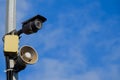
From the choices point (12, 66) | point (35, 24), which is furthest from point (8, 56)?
point (35, 24)

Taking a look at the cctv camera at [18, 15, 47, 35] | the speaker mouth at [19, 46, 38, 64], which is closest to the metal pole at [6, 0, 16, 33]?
the cctv camera at [18, 15, 47, 35]

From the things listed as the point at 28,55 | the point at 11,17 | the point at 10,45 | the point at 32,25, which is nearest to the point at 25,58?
the point at 28,55

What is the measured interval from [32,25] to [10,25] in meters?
0.47

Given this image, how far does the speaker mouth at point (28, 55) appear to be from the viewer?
24.1 feet

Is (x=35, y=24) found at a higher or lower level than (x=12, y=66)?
higher

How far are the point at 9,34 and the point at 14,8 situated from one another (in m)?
0.54

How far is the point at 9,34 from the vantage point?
24.6 ft

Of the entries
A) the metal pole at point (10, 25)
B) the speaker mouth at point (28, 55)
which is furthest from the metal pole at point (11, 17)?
the speaker mouth at point (28, 55)

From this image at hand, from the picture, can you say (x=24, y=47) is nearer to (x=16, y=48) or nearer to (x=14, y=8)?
(x=16, y=48)

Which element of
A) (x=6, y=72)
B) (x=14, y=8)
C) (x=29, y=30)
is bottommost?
(x=6, y=72)

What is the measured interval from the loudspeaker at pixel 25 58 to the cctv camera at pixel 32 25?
0.28 metres

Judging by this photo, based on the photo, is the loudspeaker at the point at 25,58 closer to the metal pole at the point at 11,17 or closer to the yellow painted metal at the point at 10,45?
the yellow painted metal at the point at 10,45

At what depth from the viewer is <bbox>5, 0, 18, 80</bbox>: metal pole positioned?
24.3ft

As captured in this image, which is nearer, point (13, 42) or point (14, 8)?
point (13, 42)
